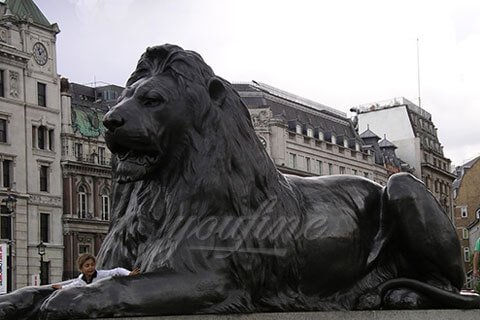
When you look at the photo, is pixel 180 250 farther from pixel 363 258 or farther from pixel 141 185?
pixel 363 258

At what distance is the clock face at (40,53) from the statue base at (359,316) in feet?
143

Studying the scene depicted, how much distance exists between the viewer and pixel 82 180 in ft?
161

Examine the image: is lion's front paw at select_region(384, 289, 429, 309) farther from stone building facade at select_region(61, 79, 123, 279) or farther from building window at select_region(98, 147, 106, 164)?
building window at select_region(98, 147, 106, 164)

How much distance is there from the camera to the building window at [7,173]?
144 feet

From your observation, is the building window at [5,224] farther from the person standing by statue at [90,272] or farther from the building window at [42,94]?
the person standing by statue at [90,272]

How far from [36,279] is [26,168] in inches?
231

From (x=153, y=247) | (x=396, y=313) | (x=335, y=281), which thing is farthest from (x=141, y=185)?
(x=396, y=313)

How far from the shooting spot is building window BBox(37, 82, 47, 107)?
4662 centimetres

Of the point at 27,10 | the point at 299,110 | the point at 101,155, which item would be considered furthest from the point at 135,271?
the point at 299,110

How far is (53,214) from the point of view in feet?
154

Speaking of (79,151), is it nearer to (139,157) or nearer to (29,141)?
(29,141)

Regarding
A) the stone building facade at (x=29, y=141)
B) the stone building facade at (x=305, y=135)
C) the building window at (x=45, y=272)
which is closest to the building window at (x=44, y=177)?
the stone building facade at (x=29, y=141)

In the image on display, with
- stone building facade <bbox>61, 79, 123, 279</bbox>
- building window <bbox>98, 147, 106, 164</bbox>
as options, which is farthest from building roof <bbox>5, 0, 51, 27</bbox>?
building window <bbox>98, 147, 106, 164</bbox>

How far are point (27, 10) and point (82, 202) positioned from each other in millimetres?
10891
